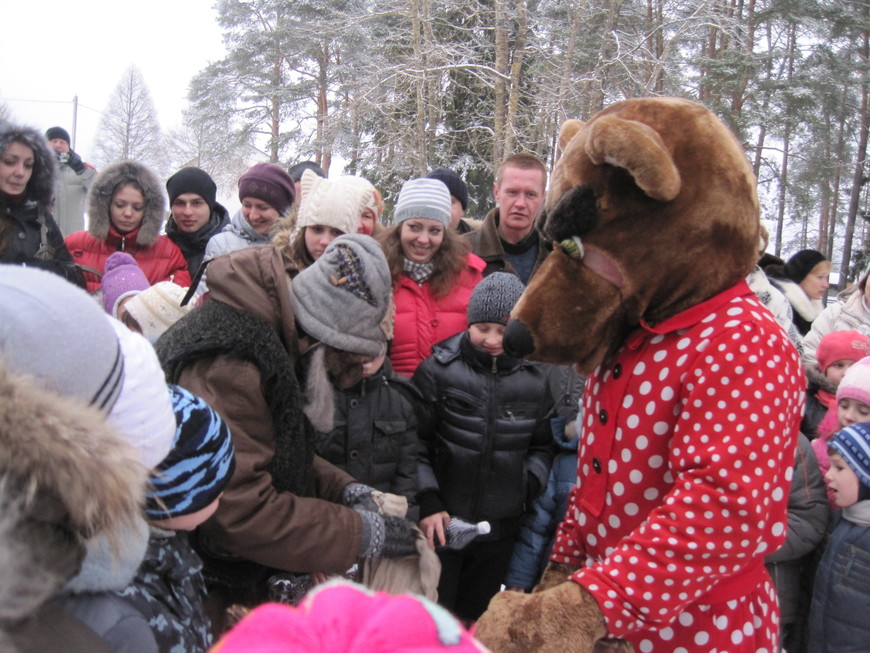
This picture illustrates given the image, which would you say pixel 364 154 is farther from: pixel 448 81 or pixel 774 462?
pixel 774 462

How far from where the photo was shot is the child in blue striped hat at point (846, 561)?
2182mm

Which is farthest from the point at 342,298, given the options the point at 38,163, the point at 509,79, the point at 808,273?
the point at 509,79

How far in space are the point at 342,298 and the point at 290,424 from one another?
356 millimetres

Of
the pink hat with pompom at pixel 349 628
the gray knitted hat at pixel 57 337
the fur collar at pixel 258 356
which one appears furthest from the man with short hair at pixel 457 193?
the pink hat with pompom at pixel 349 628

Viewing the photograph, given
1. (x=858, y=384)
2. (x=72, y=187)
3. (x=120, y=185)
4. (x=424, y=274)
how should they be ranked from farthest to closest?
(x=72, y=187) → (x=120, y=185) → (x=424, y=274) → (x=858, y=384)

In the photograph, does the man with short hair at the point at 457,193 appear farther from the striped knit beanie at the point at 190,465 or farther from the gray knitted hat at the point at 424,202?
the striped knit beanie at the point at 190,465

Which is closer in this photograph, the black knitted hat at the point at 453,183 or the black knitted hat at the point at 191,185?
the black knitted hat at the point at 191,185

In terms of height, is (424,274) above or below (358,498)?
above

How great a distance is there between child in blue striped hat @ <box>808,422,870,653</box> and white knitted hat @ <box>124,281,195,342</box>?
246 centimetres

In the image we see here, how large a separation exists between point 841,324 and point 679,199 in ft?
10.6

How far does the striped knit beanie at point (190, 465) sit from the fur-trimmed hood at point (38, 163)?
3306mm

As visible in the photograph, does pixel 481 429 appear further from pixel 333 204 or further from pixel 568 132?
pixel 568 132

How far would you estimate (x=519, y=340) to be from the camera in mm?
1387

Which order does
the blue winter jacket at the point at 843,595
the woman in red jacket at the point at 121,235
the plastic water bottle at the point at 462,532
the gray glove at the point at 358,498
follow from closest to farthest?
the gray glove at the point at 358,498, the blue winter jacket at the point at 843,595, the plastic water bottle at the point at 462,532, the woman in red jacket at the point at 121,235
